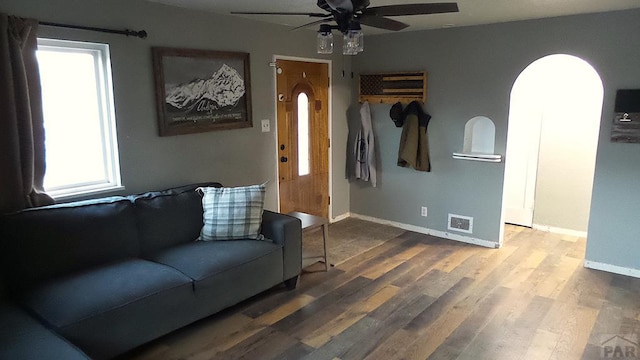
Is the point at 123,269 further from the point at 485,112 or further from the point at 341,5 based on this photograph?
the point at 485,112

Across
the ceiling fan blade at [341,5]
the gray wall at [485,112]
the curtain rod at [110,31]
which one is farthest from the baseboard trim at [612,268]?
the curtain rod at [110,31]

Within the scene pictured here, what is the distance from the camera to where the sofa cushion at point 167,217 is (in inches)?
126

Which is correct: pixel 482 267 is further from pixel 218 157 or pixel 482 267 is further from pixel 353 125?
pixel 218 157

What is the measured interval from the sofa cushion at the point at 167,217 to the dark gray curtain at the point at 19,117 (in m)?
0.68

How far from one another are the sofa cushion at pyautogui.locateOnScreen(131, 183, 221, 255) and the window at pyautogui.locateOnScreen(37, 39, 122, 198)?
32 cm

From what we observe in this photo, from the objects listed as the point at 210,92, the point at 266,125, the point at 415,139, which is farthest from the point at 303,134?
the point at 210,92

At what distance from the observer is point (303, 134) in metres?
4.98

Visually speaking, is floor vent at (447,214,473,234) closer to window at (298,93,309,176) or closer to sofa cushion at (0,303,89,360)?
window at (298,93,309,176)

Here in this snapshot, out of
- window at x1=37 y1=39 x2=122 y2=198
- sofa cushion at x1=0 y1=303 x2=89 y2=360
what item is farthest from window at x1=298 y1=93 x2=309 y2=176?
sofa cushion at x1=0 y1=303 x2=89 y2=360

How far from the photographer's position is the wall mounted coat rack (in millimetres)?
4746

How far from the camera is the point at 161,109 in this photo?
350 cm

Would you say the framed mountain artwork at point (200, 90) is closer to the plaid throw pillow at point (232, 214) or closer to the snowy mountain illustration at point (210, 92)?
the snowy mountain illustration at point (210, 92)

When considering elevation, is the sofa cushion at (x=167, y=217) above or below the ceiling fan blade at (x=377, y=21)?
below

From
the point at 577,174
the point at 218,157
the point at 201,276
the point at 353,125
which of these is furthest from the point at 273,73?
the point at 577,174
